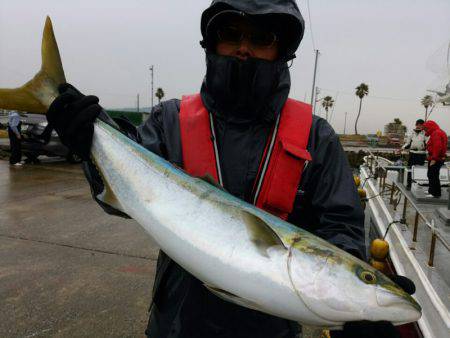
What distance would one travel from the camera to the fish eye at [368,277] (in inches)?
57.4

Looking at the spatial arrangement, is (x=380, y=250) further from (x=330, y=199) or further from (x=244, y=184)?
(x=244, y=184)

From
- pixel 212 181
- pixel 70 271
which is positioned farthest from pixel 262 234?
pixel 70 271

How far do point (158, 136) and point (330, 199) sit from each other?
0.99 metres

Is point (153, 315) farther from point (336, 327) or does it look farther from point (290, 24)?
point (290, 24)

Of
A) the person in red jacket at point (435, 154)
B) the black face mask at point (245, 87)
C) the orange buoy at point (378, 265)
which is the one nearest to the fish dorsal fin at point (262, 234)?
the black face mask at point (245, 87)

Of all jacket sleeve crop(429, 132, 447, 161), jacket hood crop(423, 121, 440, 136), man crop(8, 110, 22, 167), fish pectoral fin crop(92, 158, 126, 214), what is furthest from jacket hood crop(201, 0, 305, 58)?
man crop(8, 110, 22, 167)

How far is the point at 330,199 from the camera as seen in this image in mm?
1746

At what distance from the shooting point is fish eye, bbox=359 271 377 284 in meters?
1.46

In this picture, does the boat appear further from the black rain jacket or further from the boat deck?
the black rain jacket

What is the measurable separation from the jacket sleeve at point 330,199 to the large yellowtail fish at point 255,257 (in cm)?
19

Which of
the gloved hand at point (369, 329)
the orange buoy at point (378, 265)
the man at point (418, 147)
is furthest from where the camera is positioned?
the man at point (418, 147)

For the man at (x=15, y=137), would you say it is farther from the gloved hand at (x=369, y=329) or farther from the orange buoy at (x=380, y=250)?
the gloved hand at (x=369, y=329)

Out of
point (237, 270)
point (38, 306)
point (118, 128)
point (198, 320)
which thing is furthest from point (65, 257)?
point (237, 270)

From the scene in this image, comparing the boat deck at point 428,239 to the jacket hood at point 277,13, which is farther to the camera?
the boat deck at point 428,239
